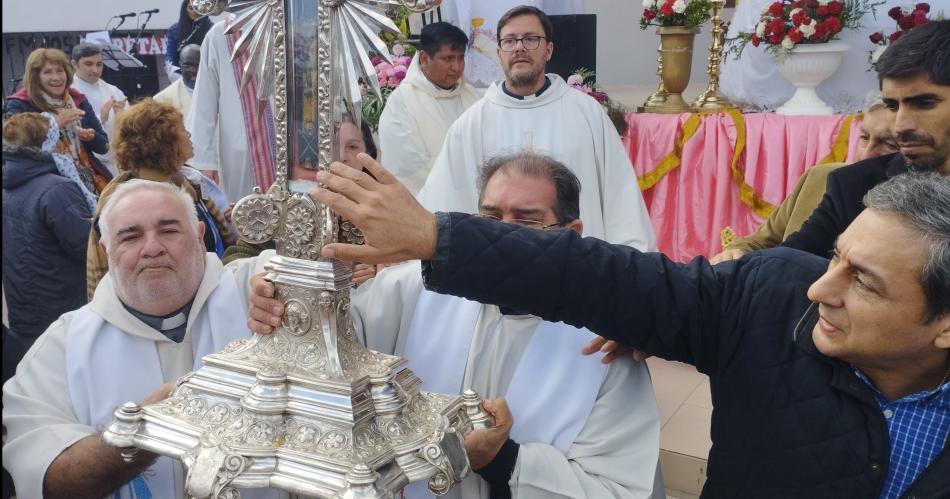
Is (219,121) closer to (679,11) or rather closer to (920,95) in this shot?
(679,11)

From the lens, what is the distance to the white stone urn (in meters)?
4.62

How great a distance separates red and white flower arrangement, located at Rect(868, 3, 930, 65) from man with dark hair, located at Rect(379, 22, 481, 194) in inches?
92.3

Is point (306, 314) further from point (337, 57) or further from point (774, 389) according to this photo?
point (774, 389)

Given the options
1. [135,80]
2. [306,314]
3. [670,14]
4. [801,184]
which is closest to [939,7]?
[670,14]

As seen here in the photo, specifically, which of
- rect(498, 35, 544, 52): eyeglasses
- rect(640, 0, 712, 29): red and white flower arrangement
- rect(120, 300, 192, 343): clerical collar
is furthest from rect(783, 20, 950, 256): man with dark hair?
rect(640, 0, 712, 29): red and white flower arrangement

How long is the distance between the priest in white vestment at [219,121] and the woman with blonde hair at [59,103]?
2.42ft

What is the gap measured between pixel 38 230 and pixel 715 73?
154 inches

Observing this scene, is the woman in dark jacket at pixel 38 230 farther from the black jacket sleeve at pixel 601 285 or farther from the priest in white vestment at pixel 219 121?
the black jacket sleeve at pixel 601 285

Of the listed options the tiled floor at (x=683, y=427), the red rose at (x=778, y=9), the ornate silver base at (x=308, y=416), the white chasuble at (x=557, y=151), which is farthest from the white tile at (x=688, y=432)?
the red rose at (x=778, y=9)

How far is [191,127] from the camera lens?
14.6 ft

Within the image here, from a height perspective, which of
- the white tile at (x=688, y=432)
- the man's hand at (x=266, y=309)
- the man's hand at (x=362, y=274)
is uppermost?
the man's hand at (x=266, y=309)

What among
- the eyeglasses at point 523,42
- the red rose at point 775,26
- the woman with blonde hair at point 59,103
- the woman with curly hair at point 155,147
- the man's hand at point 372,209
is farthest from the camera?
the woman with blonde hair at point 59,103

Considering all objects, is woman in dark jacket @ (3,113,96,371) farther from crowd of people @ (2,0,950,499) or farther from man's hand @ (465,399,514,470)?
man's hand @ (465,399,514,470)

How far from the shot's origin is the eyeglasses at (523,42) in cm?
414
